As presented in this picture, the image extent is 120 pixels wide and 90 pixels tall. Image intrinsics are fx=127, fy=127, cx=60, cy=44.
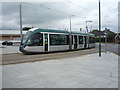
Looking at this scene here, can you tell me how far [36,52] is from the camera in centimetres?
1489

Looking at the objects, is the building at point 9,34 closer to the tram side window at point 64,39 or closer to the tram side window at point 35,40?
the tram side window at point 64,39

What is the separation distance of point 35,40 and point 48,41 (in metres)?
1.89

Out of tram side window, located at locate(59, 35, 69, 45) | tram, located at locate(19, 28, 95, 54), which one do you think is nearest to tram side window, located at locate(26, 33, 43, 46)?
tram, located at locate(19, 28, 95, 54)

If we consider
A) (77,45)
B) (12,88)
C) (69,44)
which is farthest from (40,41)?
(12,88)

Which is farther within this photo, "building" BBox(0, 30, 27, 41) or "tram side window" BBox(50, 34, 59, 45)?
"building" BBox(0, 30, 27, 41)

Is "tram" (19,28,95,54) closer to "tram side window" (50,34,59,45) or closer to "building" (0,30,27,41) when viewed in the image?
"tram side window" (50,34,59,45)

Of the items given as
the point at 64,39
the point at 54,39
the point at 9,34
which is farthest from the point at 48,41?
the point at 9,34

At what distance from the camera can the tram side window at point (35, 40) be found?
1407 centimetres

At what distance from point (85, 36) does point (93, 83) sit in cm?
1896

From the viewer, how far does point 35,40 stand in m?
14.5

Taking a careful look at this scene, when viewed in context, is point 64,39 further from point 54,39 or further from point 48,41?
point 48,41

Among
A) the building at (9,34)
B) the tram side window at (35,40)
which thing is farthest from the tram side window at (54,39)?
the building at (9,34)

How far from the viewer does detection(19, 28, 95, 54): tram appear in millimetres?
14137

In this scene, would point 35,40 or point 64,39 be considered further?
point 64,39
